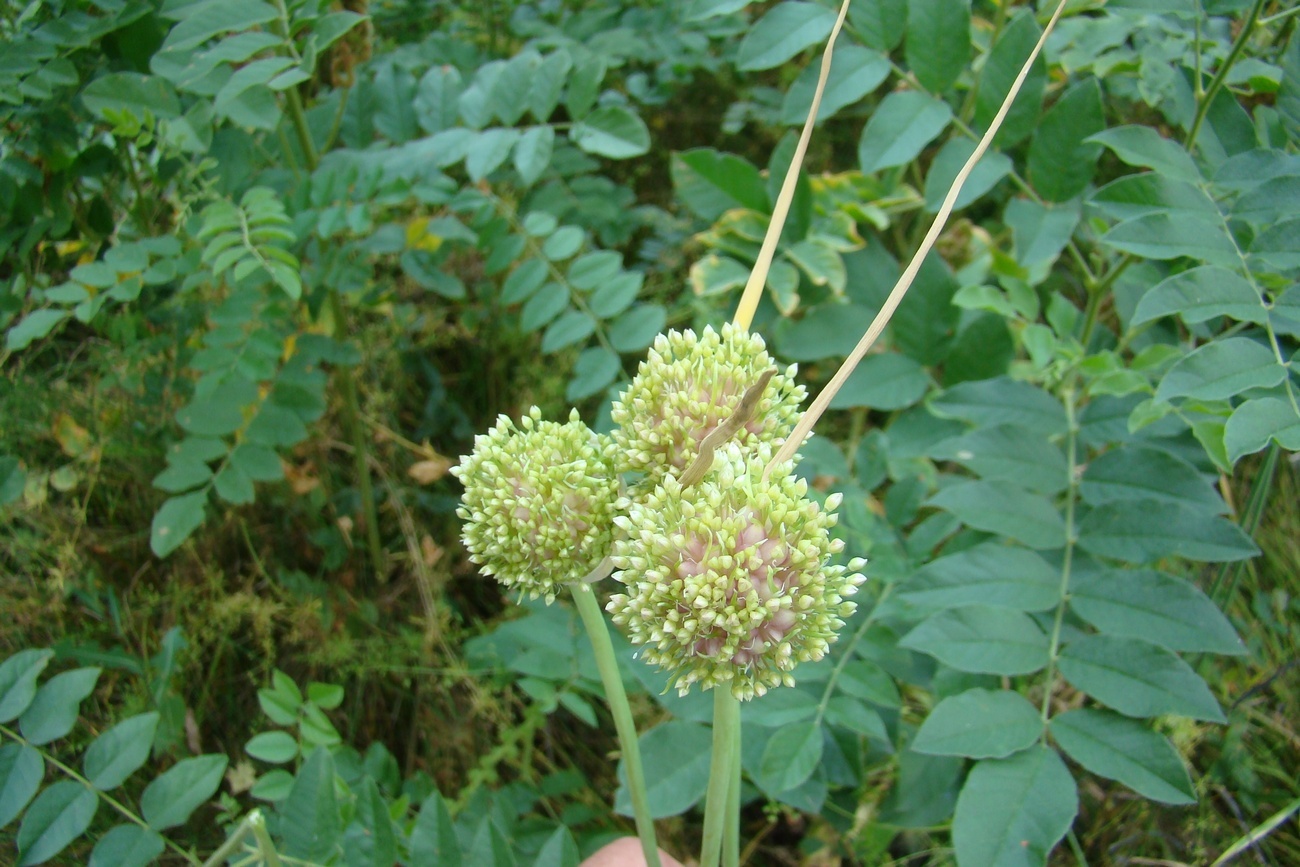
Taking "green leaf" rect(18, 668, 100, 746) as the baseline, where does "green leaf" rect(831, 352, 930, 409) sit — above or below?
→ above

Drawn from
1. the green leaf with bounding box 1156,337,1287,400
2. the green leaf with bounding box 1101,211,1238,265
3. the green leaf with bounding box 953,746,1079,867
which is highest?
the green leaf with bounding box 1101,211,1238,265

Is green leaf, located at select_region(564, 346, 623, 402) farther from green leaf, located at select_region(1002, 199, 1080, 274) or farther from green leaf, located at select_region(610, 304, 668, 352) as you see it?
green leaf, located at select_region(1002, 199, 1080, 274)

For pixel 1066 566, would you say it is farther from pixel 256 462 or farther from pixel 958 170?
pixel 256 462

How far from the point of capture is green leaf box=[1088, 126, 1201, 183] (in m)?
1.26

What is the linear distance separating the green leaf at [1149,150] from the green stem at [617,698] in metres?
1.01

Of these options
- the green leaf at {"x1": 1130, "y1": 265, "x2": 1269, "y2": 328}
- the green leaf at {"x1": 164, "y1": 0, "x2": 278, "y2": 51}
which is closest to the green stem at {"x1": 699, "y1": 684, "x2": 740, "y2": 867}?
the green leaf at {"x1": 1130, "y1": 265, "x2": 1269, "y2": 328}

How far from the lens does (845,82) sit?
1550mm

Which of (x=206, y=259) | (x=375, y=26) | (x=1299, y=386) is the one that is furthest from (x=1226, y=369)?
(x=375, y=26)

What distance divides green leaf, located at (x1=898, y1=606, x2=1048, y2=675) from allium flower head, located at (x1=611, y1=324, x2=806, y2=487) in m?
0.52

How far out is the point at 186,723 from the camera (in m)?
1.81

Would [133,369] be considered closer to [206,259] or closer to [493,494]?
[206,259]

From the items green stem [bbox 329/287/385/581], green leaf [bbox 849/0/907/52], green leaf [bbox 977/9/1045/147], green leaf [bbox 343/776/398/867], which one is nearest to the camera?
green leaf [bbox 343/776/398/867]

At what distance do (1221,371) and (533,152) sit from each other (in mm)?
1174

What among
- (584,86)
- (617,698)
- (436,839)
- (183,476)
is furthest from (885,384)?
(183,476)
